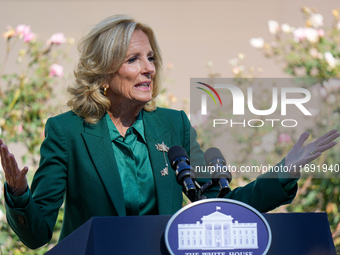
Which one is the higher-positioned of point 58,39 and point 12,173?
point 58,39

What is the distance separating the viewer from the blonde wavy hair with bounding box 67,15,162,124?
207 centimetres

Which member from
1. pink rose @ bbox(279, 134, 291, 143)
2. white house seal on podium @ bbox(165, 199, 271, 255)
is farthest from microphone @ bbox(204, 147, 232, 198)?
pink rose @ bbox(279, 134, 291, 143)

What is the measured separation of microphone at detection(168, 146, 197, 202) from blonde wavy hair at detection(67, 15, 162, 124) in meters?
0.67

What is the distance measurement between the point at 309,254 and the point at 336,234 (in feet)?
8.39

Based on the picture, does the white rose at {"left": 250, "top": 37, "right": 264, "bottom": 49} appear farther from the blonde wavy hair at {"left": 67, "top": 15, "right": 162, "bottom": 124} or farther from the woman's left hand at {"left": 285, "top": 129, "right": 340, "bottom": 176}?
the woman's left hand at {"left": 285, "top": 129, "right": 340, "bottom": 176}

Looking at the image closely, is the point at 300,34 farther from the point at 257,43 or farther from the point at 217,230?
the point at 217,230

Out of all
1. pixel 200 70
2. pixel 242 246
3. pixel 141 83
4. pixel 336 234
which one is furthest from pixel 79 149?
pixel 200 70

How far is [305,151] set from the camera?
5.15ft

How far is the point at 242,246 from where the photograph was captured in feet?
3.92

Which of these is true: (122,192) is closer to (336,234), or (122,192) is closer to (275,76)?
(336,234)

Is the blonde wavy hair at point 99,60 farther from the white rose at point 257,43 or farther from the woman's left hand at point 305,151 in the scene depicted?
the white rose at point 257,43

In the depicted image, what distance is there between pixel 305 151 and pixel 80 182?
87cm

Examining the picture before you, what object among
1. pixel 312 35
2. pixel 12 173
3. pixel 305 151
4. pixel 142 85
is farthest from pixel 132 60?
pixel 312 35

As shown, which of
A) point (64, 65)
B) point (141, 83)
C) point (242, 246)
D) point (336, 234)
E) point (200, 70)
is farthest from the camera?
point (200, 70)
